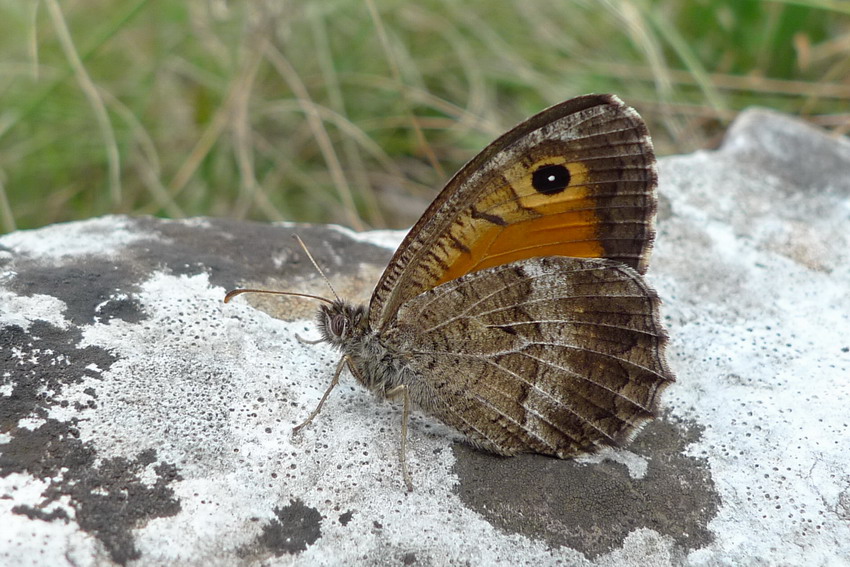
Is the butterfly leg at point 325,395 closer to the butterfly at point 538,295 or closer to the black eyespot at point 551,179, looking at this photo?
the butterfly at point 538,295

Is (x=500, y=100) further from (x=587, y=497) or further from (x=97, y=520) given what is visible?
(x=97, y=520)

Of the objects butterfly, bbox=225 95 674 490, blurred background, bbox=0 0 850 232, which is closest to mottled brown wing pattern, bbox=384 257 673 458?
butterfly, bbox=225 95 674 490

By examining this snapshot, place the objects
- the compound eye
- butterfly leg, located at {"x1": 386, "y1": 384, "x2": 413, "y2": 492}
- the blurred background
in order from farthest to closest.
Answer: the blurred background
the compound eye
butterfly leg, located at {"x1": 386, "y1": 384, "x2": 413, "y2": 492}

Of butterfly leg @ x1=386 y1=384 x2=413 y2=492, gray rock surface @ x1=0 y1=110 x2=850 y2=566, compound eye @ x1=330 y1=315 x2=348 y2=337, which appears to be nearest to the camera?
gray rock surface @ x1=0 y1=110 x2=850 y2=566

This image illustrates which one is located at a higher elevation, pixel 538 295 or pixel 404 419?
pixel 538 295

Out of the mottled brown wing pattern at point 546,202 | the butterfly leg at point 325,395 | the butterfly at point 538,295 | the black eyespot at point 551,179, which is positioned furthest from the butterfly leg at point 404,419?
the black eyespot at point 551,179

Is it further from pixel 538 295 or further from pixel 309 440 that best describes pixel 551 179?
pixel 309 440

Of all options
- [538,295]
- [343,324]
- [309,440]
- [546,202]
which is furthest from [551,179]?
[309,440]

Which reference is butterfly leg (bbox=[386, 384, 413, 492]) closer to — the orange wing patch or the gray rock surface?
the gray rock surface

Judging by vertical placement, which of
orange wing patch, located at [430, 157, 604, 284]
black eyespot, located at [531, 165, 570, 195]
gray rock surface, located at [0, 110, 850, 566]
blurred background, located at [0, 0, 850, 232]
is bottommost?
gray rock surface, located at [0, 110, 850, 566]
